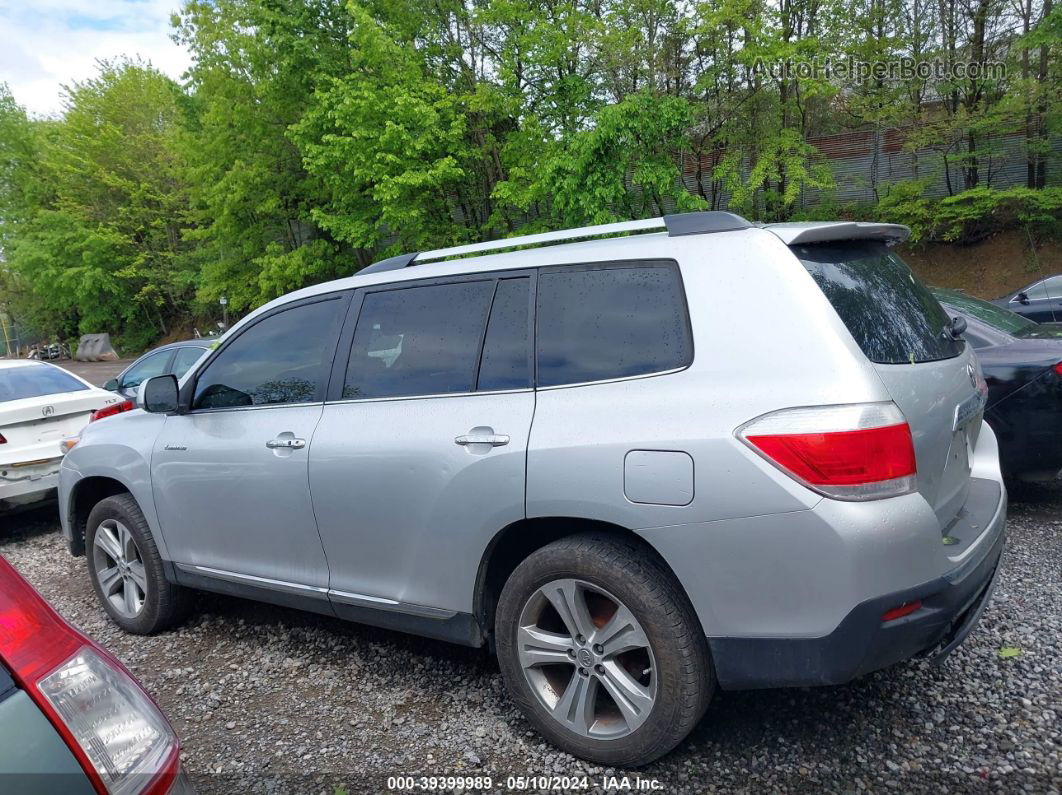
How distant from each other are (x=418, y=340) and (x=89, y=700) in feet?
6.34

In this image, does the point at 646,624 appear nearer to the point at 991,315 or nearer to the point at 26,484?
the point at 991,315

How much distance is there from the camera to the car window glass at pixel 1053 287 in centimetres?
1013

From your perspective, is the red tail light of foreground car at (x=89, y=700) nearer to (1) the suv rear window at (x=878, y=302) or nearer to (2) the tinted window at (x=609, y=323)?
(2) the tinted window at (x=609, y=323)

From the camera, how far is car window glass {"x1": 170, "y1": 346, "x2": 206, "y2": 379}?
923 cm

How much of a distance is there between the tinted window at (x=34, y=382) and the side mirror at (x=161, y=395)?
4.14 m

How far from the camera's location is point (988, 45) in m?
18.0

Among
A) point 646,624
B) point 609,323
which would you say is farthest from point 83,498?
point 646,624

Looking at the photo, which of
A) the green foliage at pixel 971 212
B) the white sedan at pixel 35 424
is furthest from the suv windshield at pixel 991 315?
the green foliage at pixel 971 212

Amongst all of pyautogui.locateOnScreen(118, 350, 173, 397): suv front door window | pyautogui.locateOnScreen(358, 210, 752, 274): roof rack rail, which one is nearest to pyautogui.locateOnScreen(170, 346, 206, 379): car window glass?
pyautogui.locateOnScreen(118, 350, 173, 397): suv front door window

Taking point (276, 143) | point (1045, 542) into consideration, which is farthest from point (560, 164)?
point (1045, 542)

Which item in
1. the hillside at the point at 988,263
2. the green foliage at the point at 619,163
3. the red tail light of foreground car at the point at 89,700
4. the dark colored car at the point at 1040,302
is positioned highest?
the green foliage at the point at 619,163

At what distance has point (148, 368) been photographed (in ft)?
32.1

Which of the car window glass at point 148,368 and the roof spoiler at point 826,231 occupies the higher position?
the roof spoiler at point 826,231

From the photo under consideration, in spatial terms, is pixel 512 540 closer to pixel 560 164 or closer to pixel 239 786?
pixel 239 786
